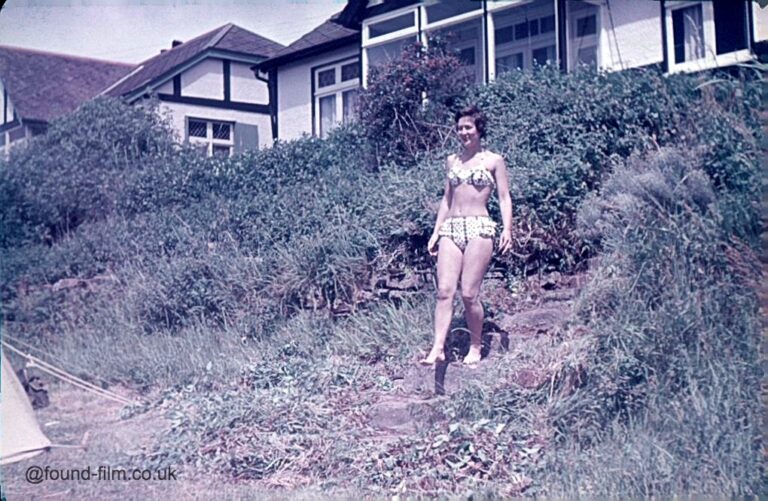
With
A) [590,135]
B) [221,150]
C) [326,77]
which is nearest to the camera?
[590,135]

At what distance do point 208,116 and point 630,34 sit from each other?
6.35 m

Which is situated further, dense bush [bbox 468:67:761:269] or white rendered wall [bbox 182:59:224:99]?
white rendered wall [bbox 182:59:224:99]

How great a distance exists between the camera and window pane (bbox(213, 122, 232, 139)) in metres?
11.7

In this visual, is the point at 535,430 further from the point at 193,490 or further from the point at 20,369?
the point at 20,369

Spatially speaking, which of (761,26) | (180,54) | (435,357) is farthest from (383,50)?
(435,357)

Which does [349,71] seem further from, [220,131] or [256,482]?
[256,482]

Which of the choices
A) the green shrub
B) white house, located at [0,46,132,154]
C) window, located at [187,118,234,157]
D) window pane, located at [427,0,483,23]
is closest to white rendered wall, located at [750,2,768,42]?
the green shrub

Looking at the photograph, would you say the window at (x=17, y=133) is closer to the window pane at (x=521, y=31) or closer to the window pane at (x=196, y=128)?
the window pane at (x=196, y=128)

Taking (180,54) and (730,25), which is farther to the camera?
(180,54)

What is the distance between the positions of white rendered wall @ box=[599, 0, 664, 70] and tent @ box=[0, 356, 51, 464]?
8.16 meters

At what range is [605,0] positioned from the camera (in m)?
11.3

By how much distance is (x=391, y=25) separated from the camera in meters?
14.4

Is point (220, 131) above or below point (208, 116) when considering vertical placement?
below

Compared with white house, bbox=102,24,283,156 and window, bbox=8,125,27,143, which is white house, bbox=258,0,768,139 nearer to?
white house, bbox=102,24,283,156
